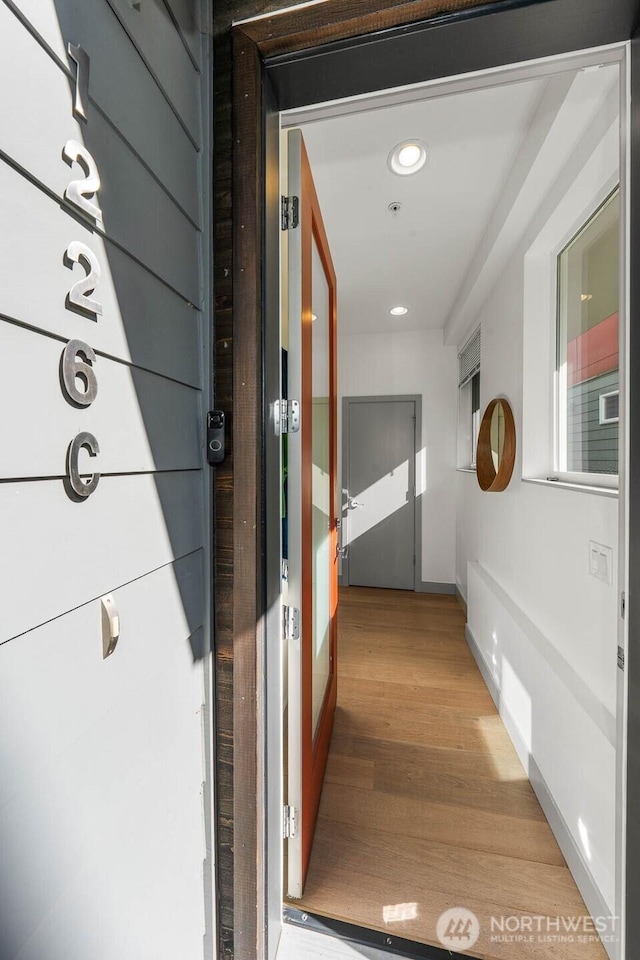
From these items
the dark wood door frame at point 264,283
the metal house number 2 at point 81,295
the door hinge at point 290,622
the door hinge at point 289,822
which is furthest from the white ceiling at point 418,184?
the door hinge at point 289,822

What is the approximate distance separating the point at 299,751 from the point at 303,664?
0.26m

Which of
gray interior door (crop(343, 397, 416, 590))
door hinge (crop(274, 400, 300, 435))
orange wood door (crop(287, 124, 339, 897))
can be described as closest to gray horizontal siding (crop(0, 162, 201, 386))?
door hinge (crop(274, 400, 300, 435))

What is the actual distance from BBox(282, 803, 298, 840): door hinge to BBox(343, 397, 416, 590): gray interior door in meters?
3.19

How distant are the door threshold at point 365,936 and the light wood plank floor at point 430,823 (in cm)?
2

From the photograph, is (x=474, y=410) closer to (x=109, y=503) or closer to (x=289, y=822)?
(x=289, y=822)

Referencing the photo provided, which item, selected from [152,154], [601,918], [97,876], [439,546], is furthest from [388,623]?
[152,154]

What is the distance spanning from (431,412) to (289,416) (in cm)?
334

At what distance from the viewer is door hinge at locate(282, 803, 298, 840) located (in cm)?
118

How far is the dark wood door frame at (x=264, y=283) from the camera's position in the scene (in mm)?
829

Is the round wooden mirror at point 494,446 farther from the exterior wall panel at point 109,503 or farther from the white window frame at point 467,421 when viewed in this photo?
the exterior wall panel at point 109,503

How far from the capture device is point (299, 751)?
48.0 inches

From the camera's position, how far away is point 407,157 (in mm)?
1769

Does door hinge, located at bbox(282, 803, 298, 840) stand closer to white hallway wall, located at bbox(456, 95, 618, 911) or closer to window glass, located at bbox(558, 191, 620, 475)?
white hallway wall, located at bbox(456, 95, 618, 911)

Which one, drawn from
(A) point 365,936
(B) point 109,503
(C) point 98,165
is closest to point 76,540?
(B) point 109,503
